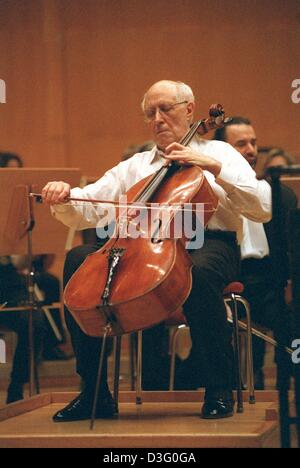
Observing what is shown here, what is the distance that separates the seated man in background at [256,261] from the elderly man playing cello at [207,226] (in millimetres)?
491

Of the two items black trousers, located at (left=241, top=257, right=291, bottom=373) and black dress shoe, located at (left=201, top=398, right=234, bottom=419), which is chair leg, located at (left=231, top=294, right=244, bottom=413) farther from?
black trousers, located at (left=241, top=257, right=291, bottom=373)

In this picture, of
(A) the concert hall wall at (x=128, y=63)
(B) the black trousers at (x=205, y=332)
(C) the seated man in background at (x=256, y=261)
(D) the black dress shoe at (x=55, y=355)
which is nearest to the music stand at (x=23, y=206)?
(B) the black trousers at (x=205, y=332)

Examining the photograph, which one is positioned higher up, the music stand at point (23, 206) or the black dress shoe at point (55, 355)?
the music stand at point (23, 206)

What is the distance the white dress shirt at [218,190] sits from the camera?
106 inches

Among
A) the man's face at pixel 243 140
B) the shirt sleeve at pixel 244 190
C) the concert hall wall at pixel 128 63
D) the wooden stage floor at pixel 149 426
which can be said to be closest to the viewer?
the wooden stage floor at pixel 149 426

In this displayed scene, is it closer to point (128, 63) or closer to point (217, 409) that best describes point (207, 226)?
point (217, 409)

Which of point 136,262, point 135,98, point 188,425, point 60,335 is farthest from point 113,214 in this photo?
point 135,98

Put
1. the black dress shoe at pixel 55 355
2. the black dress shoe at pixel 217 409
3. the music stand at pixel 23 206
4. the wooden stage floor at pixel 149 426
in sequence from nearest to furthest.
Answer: the wooden stage floor at pixel 149 426, the black dress shoe at pixel 217 409, the music stand at pixel 23 206, the black dress shoe at pixel 55 355

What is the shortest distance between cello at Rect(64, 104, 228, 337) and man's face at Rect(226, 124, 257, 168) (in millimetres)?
955

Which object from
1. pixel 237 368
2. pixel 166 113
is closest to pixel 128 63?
pixel 166 113

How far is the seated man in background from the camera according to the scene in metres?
3.34

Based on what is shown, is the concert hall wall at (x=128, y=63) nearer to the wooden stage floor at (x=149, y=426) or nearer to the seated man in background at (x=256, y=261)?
the seated man in background at (x=256, y=261)

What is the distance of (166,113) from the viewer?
2852mm
